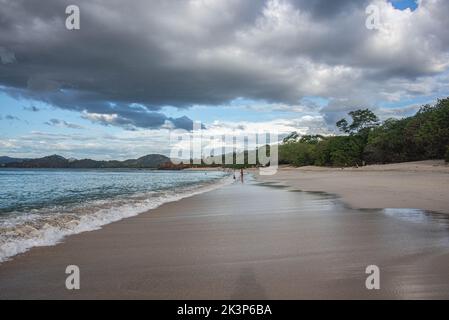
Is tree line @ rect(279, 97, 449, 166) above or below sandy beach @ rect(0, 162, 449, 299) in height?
above

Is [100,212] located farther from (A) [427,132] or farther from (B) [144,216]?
(A) [427,132]

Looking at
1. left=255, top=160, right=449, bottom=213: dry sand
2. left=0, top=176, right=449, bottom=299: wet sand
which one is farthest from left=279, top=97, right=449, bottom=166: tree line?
left=0, top=176, right=449, bottom=299: wet sand

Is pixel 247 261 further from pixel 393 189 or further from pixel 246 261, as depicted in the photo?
pixel 393 189

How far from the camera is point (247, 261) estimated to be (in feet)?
16.7

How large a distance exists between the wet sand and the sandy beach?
13 mm

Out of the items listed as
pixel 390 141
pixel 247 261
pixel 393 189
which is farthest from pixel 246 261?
pixel 390 141

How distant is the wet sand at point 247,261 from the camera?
388 centimetres

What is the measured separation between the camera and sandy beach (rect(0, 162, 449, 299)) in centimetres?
388

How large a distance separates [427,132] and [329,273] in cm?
4952

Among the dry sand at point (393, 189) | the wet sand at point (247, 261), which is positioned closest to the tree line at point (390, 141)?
the dry sand at point (393, 189)

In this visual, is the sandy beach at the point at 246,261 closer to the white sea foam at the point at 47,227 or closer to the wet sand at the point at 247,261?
the wet sand at the point at 247,261

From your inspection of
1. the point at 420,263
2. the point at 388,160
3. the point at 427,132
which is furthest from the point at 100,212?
the point at 388,160

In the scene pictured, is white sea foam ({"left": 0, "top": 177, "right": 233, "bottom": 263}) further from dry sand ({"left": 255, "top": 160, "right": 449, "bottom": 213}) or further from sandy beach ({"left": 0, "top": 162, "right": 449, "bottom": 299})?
dry sand ({"left": 255, "top": 160, "right": 449, "bottom": 213})
